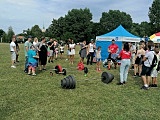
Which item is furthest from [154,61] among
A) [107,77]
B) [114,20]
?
[114,20]

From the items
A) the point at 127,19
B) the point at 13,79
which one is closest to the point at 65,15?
the point at 127,19

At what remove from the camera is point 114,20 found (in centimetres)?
9069

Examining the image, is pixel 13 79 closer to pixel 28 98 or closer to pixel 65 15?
pixel 28 98

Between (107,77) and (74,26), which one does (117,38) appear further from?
(74,26)

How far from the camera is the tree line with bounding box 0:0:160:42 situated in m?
74.9

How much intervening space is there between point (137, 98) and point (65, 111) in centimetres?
274

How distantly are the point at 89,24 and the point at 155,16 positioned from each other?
21401 mm

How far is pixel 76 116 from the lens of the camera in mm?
5879

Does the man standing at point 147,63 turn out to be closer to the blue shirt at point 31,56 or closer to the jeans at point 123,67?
the jeans at point 123,67

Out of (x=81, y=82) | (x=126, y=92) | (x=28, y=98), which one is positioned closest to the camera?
(x=28, y=98)

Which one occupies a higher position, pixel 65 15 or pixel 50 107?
→ pixel 65 15

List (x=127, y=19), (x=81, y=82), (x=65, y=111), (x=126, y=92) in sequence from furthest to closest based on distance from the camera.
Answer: (x=127, y=19) < (x=81, y=82) < (x=126, y=92) < (x=65, y=111)

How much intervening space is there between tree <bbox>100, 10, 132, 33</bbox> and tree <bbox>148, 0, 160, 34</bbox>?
619 inches

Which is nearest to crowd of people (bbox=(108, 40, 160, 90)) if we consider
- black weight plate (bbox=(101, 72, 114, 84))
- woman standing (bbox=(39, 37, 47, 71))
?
black weight plate (bbox=(101, 72, 114, 84))
